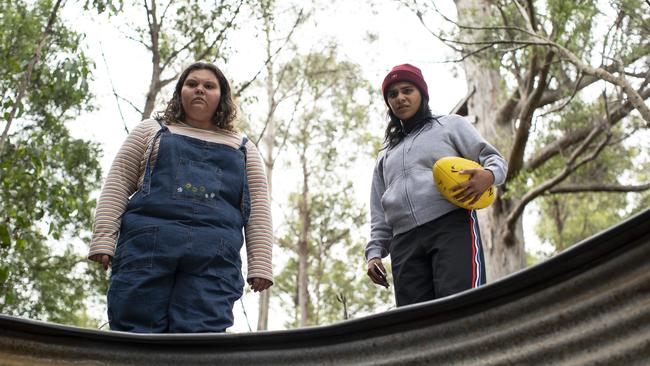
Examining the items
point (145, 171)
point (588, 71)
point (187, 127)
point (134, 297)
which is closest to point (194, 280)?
point (134, 297)

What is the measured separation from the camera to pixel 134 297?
2.37 metres

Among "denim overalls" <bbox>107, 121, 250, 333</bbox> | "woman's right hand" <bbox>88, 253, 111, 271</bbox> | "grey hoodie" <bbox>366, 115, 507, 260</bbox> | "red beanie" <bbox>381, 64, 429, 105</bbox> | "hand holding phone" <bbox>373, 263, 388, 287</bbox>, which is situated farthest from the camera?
"red beanie" <bbox>381, 64, 429, 105</bbox>

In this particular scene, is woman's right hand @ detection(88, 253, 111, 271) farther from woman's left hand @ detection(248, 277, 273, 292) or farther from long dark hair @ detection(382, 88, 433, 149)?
long dark hair @ detection(382, 88, 433, 149)

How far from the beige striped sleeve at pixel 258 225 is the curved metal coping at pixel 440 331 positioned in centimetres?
103

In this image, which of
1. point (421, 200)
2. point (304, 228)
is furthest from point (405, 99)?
point (304, 228)

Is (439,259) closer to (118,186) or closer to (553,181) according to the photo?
(118,186)

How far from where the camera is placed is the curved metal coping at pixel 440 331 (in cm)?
135

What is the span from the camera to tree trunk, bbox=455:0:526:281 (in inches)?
351

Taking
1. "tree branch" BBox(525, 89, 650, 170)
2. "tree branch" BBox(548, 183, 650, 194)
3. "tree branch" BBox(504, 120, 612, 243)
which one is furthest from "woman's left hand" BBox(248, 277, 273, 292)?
"tree branch" BBox(525, 89, 650, 170)

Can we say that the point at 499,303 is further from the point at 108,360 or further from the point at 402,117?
the point at 402,117

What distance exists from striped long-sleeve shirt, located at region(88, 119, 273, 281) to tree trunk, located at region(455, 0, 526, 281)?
5873mm

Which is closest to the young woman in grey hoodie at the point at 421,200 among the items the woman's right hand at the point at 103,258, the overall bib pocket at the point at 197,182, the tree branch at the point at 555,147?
the overall bib pocket at the point at 197,182

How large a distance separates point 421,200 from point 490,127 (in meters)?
7.38

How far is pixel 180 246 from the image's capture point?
2.46m
